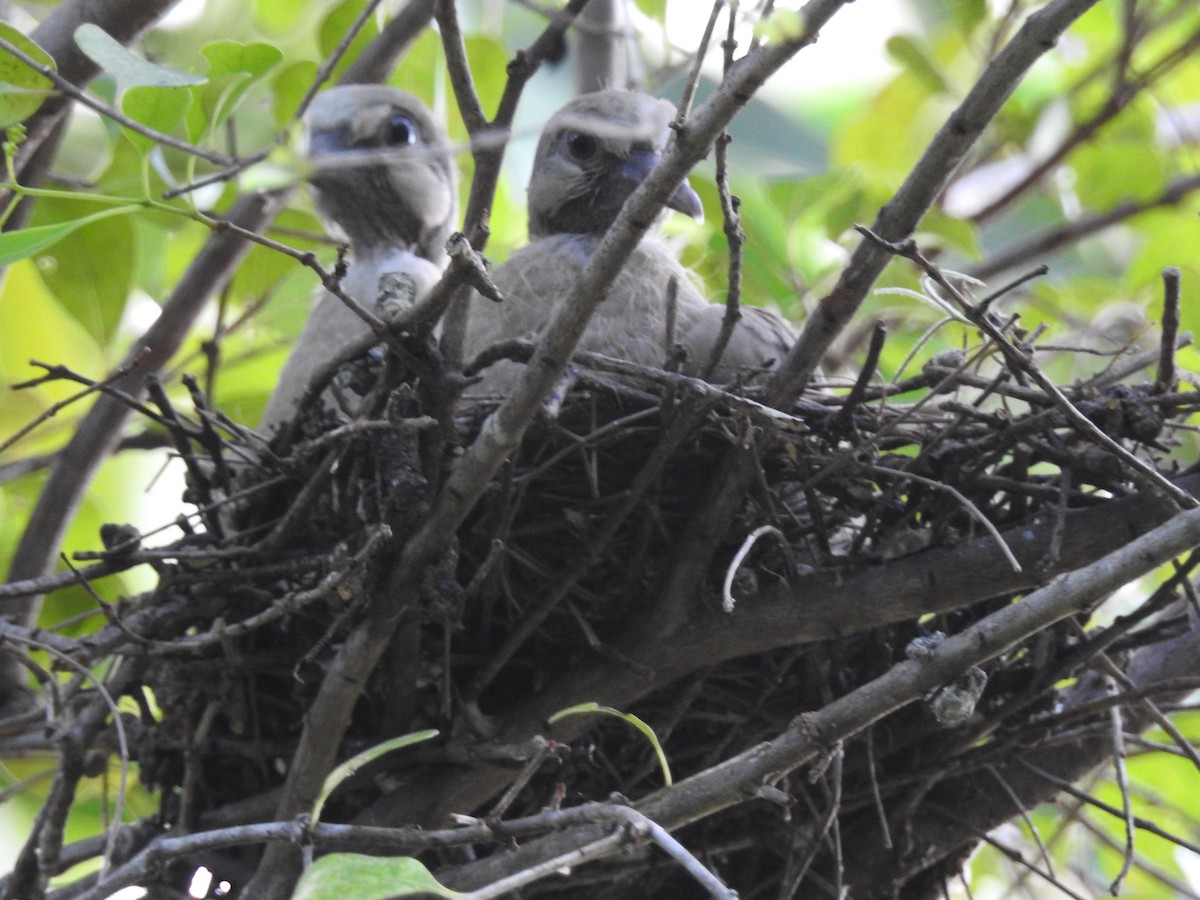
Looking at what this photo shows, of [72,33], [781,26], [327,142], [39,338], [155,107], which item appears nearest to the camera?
[781,26]

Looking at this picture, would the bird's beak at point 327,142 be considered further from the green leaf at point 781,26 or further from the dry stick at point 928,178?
the green leaf at point 781,26

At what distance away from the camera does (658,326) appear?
5.67 ft

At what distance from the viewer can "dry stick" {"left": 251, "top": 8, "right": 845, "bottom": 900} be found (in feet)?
3.18

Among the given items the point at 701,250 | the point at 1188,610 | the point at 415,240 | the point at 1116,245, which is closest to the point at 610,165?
the point at 701,250

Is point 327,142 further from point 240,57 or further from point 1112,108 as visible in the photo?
point 1112,108

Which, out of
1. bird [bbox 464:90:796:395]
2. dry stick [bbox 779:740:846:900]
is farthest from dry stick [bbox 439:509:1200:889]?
bird [bbox 464:90:796:395]

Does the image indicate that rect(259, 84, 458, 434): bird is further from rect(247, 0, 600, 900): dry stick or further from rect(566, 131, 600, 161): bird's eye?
rect(247, 0, 600, 900): dry stick

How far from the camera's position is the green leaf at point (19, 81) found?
4.09 feet

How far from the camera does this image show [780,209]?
2025mm

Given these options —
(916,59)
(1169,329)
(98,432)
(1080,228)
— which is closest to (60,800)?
(98,432)

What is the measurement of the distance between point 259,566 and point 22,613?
71 centimetres

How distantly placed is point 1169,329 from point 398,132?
1.35 meters

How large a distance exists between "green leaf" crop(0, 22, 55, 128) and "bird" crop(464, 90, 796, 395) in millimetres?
563

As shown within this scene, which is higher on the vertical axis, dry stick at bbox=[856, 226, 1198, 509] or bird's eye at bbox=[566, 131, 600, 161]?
bird's eye at bbox=[566, 131, 600, 161]
